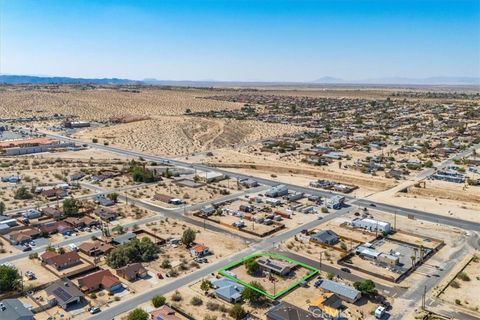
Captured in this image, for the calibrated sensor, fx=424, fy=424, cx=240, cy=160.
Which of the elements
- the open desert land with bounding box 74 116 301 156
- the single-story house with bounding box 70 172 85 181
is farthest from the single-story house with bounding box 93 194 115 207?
the open desert land with bounding box 74 116 301 156

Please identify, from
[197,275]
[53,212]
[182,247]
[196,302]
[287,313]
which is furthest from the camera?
[53,212]

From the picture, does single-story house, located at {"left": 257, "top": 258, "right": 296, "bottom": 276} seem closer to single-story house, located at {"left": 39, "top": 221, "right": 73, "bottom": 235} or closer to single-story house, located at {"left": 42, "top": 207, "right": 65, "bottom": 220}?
single-story house, located at {"left": 39, "top": 221, "right": 73, "bottom": 235}

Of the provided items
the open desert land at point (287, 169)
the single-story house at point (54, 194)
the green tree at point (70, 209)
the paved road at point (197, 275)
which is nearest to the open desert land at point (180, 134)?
the open desert land at point (287, 169)

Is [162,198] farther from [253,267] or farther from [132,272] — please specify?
[253,267]

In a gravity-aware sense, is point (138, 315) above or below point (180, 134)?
below

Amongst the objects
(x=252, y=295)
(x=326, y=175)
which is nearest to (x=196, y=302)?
(x=252, y=295)
